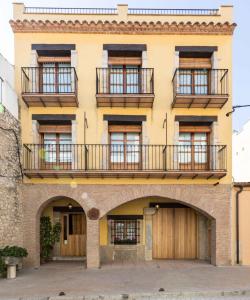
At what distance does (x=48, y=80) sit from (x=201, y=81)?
7.11m

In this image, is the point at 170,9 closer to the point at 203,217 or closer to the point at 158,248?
the point at 203,217

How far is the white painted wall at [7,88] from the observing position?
1080 centimetres

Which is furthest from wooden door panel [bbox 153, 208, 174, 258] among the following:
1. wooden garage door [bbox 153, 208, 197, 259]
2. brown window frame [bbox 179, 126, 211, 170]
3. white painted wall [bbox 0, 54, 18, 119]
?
white painted wall [bbox 0, 54, 18, 119]

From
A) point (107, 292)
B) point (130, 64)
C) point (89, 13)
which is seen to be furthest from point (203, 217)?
point (89, 13)

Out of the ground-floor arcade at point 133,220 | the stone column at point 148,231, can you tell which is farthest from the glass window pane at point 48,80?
the stone column at point 148,231

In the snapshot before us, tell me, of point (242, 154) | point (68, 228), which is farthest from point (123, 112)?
point (242, 154)

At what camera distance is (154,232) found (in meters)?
13.8

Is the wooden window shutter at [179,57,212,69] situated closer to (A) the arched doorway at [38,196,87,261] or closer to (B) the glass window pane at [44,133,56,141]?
(B) the glass window pane at [44,133,56,141]

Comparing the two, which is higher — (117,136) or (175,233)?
(117,136)

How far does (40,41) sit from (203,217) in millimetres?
11384

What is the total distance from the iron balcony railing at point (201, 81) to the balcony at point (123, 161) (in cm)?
254

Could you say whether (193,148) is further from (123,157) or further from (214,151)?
(123,157)

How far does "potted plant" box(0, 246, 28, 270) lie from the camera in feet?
33.7

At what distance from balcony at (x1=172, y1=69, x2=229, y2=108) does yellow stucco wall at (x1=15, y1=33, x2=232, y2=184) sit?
348mm
